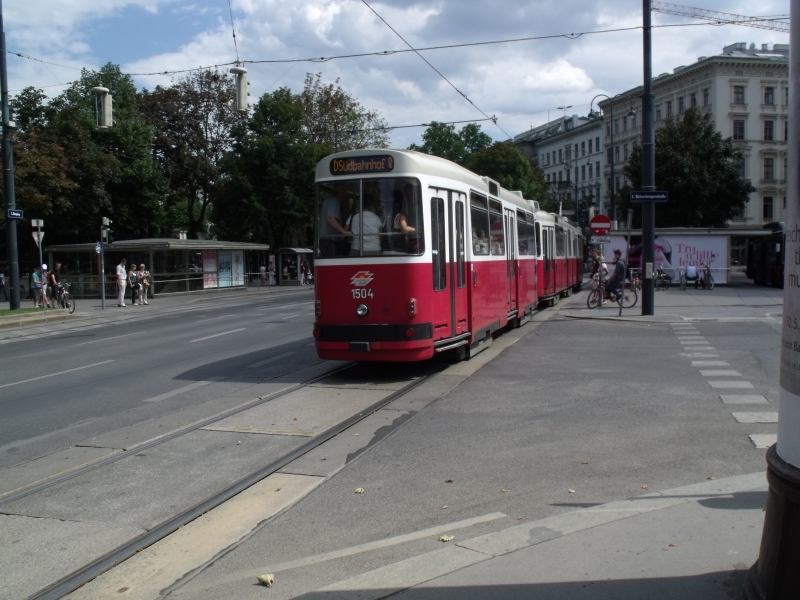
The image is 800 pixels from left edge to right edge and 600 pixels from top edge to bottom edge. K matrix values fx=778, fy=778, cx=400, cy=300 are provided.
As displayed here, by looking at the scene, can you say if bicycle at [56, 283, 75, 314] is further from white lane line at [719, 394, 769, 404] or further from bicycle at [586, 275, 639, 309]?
white lane line at [719, 394, 769, 404]

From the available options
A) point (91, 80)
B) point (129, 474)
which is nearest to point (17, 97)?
point (91, 80)

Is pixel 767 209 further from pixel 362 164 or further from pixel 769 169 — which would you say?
pixel 362 164

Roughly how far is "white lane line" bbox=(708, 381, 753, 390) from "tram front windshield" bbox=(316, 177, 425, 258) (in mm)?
4315

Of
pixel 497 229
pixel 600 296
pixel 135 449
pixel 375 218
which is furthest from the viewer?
pixel 600 296

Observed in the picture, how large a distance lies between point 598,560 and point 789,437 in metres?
1.41

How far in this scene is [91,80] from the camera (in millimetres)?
53906

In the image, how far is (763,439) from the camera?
734cm

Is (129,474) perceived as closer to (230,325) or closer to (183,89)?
(230,325)

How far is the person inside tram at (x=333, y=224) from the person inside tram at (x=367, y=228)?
16cm

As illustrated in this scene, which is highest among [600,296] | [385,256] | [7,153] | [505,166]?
[505,166]

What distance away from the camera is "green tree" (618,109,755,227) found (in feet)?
171

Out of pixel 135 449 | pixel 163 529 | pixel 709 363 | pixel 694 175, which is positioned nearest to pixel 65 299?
pixel 135 449

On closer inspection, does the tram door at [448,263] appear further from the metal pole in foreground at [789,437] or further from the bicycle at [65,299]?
the bicycle at [65,299]

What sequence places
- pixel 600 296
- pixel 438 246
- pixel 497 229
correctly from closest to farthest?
pixel 438 246, pixel 497 229, pixel 600 296
